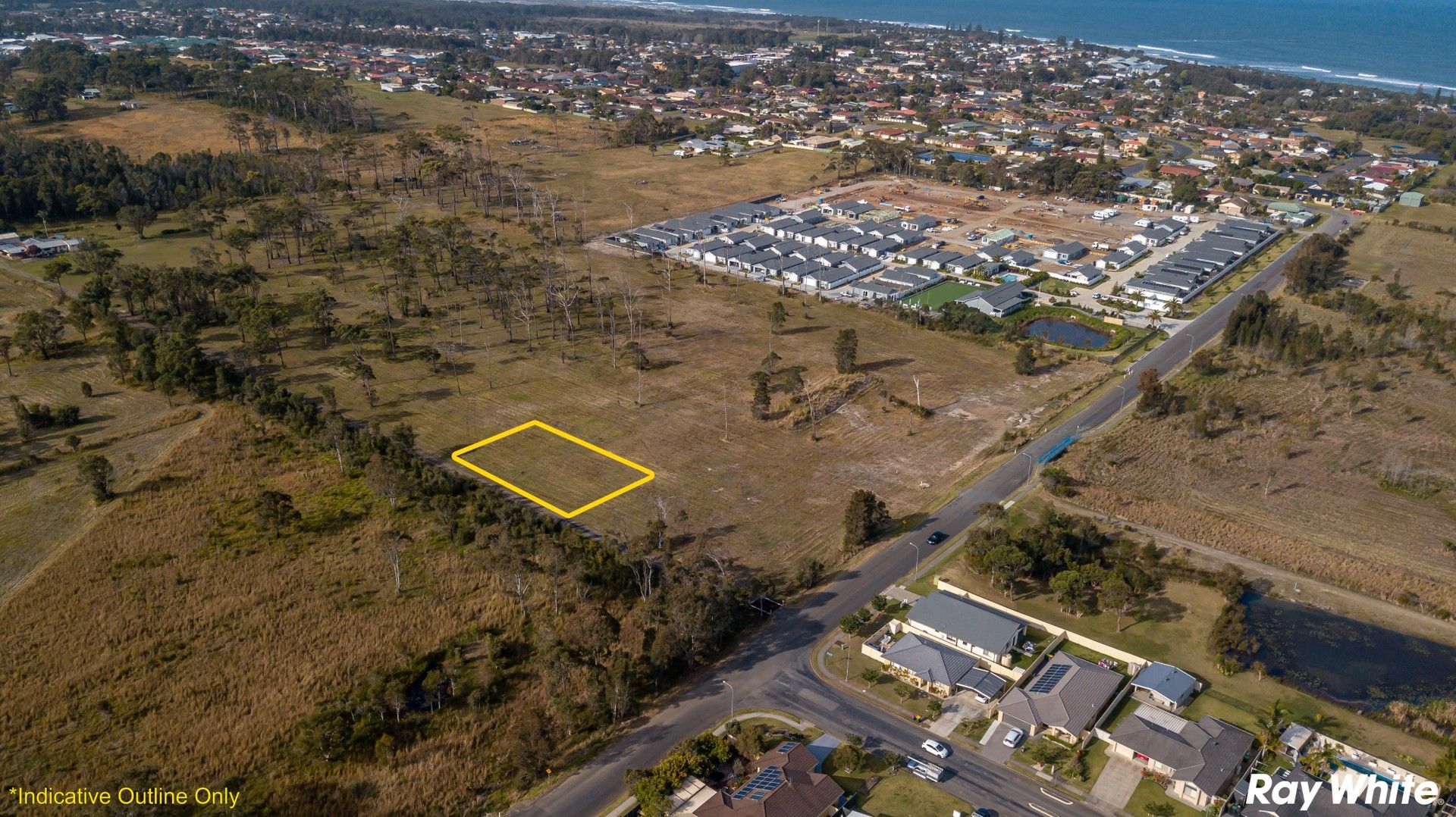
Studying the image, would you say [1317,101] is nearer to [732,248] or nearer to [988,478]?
[732,248]

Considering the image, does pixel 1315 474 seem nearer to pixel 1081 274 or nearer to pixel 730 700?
pixel 1081 274

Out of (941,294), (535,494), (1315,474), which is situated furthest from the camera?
(941,294)

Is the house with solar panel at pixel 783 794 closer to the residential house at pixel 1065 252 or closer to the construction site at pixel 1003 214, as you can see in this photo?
the residential house at pixel 1065 252

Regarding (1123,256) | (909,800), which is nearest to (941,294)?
(1123,256)

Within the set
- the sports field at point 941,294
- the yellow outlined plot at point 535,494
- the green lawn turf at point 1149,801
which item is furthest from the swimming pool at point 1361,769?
the sports field at point 941,294

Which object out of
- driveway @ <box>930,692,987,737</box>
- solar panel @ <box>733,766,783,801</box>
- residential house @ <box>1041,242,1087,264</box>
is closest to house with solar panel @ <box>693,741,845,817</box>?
solar panel @ <box>733,766,783,801</box>

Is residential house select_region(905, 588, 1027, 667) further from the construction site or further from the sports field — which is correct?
the construction site

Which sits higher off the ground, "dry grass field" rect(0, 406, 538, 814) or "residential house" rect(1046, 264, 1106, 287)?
"residential house" rect(1046, 264, 1106, 287)
